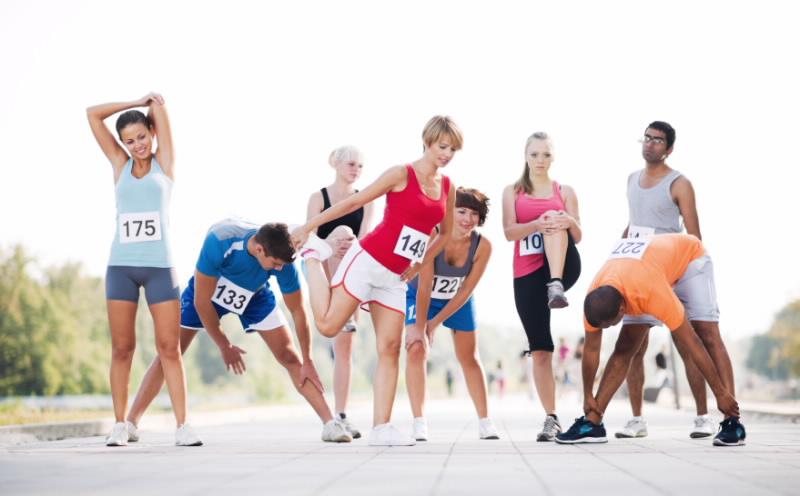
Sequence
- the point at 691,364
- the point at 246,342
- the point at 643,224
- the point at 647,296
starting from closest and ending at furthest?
the point at 647,296, the point at 691,364, the point at 643,224, the point at 246,342

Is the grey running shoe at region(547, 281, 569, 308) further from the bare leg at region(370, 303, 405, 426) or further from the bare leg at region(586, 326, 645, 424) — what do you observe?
the bare leg at region(370, 303, 405, 426)

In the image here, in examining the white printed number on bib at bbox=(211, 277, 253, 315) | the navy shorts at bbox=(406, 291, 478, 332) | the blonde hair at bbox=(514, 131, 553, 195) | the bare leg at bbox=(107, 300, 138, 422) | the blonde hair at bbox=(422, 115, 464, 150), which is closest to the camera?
the blonde hair at bbox=(422, 115, 464, 150)

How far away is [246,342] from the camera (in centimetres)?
10269

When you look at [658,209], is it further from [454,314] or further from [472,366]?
[472,366]

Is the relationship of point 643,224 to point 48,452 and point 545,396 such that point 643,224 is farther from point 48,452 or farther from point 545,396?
point 48,452

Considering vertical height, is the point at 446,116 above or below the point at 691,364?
above

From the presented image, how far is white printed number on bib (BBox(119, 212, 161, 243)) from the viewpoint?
7.73 metres

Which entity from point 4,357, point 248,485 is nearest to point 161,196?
point 248,485

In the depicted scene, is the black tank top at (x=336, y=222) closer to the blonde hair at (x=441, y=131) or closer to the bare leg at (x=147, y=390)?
the bare leg at (x=147, y=390)

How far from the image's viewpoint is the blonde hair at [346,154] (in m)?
9.23

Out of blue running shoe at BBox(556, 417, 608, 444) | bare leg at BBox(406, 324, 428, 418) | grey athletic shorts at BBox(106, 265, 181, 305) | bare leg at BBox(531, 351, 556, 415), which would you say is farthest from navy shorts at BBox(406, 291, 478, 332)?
grey athletic shorts at BBox(106, 265, 181, 305)

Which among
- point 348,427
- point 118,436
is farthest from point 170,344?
point 348,427

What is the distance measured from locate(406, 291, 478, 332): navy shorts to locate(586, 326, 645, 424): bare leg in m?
1.29

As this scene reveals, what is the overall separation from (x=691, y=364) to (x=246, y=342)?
316 ft
